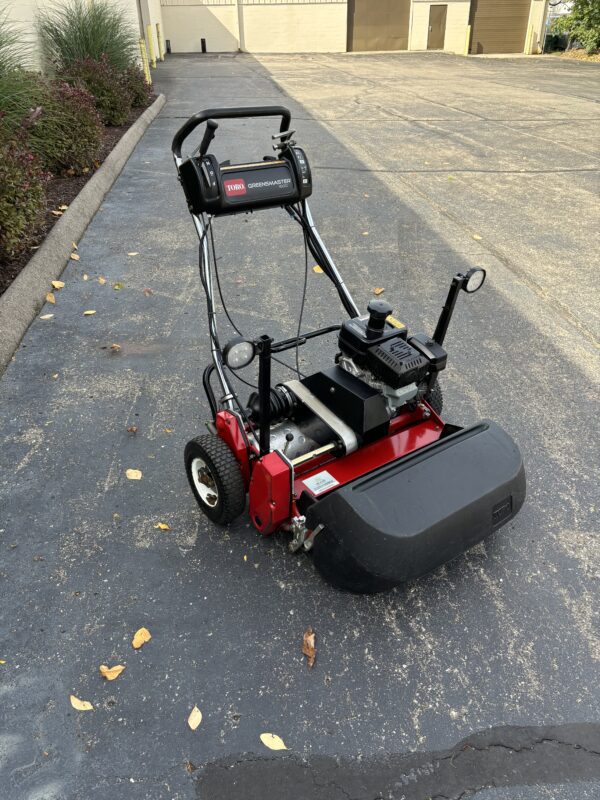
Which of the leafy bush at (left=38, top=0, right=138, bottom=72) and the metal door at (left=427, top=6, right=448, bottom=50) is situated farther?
the metal door at (left=427, top=6, right=448, bottom=50)

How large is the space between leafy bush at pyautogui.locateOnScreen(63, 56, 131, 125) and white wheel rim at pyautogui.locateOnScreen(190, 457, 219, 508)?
781 cm

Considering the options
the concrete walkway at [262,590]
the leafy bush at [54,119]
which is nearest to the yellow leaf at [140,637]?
the concrete walkway at [262,590]

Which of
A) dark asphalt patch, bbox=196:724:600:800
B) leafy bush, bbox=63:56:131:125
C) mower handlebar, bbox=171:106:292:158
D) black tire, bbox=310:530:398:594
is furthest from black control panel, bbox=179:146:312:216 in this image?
leafy bush, bbox=63:56:131:125

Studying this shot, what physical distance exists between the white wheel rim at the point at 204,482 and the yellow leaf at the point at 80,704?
914 mm

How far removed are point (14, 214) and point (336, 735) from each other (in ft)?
13.9

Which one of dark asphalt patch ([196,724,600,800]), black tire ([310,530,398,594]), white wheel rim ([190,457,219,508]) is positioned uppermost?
black tire ([310,530,398,594])

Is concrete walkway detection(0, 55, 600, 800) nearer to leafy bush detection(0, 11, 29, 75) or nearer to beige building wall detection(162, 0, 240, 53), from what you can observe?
leafy bush detection(0, 11, 29, 75)

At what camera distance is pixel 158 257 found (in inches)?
217

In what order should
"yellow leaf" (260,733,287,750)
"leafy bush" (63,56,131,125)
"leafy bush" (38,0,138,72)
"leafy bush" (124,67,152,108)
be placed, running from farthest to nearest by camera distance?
"leafy bush" (124,67,152,108)
"leafy bush" (38,0,138,72)
"leafy bush" (63,56,131,125)
"yellow leaf" (260,733,287,750)

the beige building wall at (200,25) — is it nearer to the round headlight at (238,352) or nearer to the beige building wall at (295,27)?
the beige building wall at (295,27)

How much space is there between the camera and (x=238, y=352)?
2059 mm

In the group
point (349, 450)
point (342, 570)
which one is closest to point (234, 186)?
point (349, 450)

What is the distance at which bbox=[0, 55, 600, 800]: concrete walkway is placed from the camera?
1.89 meters

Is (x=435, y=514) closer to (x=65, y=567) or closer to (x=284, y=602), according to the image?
(x=284, y=602)
